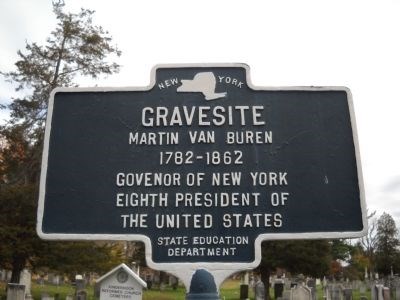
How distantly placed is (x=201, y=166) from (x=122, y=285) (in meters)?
7.20

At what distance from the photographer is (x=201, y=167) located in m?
3.71

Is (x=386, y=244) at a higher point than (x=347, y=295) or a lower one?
higher

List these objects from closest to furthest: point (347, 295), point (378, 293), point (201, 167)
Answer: point (201, 167)
point (378, 293)
point (347, 295)

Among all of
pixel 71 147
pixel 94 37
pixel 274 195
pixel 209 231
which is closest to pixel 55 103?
pixel 71 147

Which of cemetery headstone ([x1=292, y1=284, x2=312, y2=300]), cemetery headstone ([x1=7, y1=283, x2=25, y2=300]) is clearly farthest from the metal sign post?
cemetery headstone ([x1=292, y1=284, x2=312, y2=300])

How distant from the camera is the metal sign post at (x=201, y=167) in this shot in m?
3.49

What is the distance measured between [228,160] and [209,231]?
0.60 metres

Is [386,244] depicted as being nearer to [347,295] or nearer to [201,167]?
[347,295]

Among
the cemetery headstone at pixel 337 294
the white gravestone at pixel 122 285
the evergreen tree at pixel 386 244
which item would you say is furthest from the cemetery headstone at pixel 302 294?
the evergreen tree at pixel 386 244

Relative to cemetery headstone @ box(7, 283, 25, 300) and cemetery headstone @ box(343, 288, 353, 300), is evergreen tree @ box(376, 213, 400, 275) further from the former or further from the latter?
cemetery headstone @ box(7, 283, 25, 300)

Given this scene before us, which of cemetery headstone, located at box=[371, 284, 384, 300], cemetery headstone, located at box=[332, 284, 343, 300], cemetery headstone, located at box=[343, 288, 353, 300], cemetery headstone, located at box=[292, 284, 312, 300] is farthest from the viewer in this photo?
cemetery headstone, located at box=[343, 288, 353, 300]

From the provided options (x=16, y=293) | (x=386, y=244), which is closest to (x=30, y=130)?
(x=16, y=293)

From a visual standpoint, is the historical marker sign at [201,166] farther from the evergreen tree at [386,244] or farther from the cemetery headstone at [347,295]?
the evergreen tree at [386,244]

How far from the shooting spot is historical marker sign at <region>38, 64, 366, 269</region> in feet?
11.5
